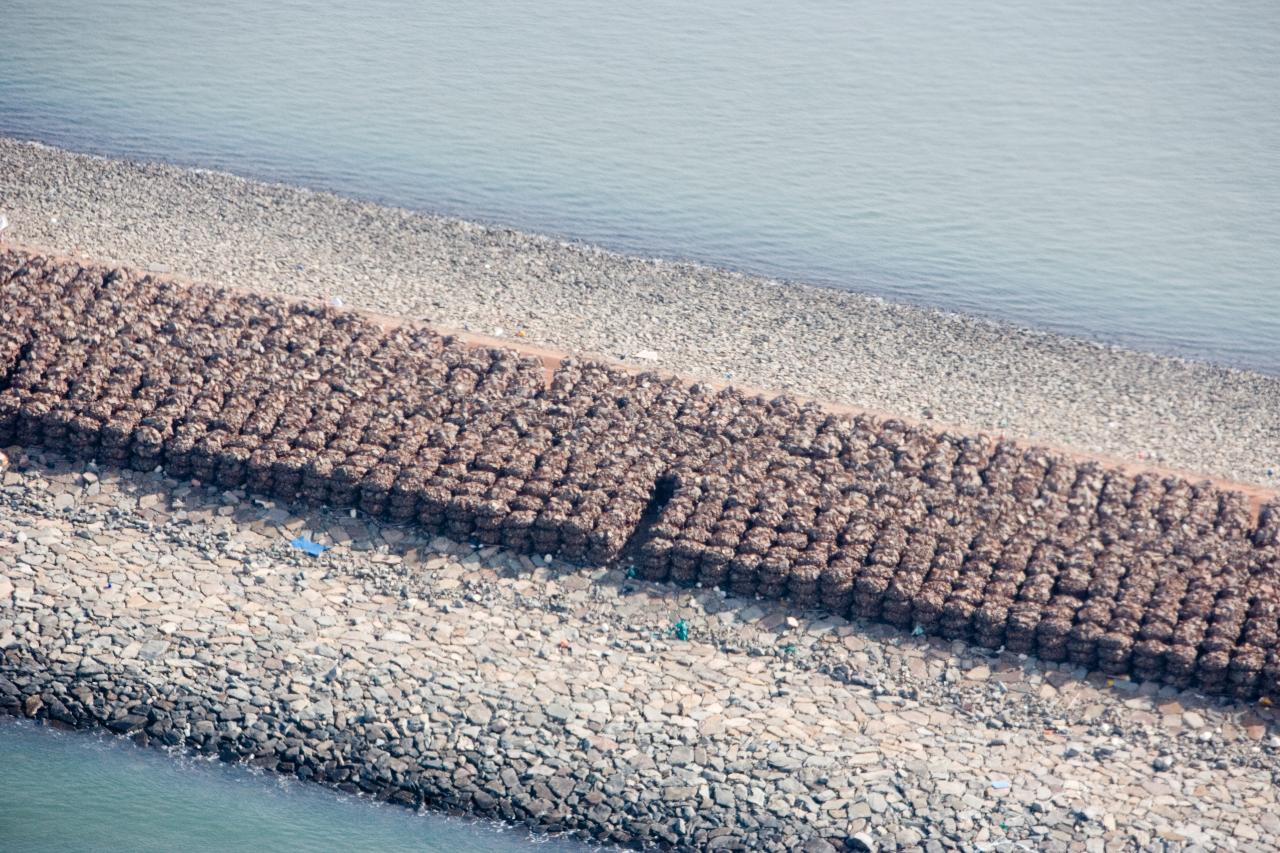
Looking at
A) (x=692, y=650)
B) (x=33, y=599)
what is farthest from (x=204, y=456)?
(x=692, y=650)

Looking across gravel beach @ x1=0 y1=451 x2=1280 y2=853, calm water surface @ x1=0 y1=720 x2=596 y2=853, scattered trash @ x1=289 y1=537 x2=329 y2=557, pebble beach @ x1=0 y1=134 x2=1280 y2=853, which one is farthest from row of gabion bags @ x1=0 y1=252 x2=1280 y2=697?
calm water surface @ x1=0 y1=720 x2=596 y2=853

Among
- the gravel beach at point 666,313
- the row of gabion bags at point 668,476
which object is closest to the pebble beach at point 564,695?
the row of gabion bags at point 668,476

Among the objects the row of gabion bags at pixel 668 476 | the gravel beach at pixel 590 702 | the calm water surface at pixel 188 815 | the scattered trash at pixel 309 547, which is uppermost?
the row of gabion bags at pixel 668 476

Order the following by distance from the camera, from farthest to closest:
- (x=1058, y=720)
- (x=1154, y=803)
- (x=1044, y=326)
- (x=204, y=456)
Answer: (x=1044, y=326) < (x=204, y=456) < (x=1058, y=720) < (x=1154, y=803)

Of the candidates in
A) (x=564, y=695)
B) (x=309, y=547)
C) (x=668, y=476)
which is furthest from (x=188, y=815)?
(x=668, y=476)

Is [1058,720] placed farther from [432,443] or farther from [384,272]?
[384,272]

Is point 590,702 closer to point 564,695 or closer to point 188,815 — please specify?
point 564,695

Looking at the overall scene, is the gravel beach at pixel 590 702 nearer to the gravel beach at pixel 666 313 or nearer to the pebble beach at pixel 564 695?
the pebble beach at pixel 564 695
